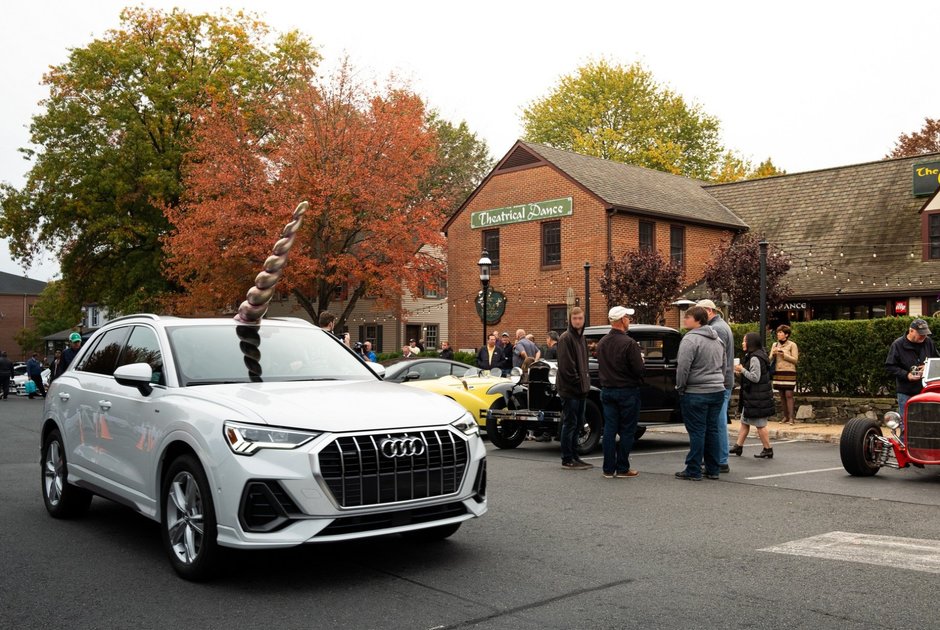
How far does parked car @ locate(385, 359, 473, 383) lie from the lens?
54.8 ft

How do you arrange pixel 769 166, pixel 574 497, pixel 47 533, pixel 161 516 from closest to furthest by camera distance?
pixel 161 516 < pixel 47 533 < pixel 574 497 < pixel 769 166

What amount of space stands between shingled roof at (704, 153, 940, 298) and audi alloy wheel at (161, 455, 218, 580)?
2430 cm

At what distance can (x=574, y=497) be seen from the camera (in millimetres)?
8875

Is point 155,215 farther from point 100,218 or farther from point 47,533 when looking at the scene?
point 47,533

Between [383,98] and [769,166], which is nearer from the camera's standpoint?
[383,98]

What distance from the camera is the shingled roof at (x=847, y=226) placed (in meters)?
26.9

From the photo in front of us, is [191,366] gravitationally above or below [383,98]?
below

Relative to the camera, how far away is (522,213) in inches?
1283

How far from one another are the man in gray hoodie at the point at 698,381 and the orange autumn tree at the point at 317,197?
23188 millimetres

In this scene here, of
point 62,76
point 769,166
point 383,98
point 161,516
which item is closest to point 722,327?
point 161,516

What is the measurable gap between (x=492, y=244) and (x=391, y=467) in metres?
28.7

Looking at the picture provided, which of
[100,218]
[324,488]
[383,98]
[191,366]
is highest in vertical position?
[383,98]

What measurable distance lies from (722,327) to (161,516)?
7.13m

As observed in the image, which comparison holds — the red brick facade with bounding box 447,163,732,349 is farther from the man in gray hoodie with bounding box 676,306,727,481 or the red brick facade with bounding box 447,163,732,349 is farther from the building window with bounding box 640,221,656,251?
the man in gray hoodie with bounding box 676,306,727,481
